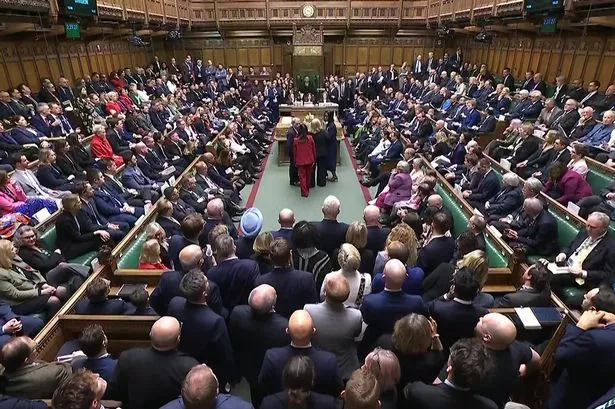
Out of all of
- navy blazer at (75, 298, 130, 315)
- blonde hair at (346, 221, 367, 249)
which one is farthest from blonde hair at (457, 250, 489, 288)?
navy blazer at (75, 298, 130, 315)

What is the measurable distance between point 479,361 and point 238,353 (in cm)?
172

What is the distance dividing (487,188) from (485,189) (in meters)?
0.03

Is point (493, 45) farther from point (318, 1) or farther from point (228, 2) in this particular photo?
point (228, 2)

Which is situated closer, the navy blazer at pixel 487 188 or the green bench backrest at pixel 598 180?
the green bench backrest at pixel 598 180

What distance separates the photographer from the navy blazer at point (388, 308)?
262 centimetres

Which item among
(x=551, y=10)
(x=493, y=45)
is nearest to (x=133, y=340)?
(x=551, y=10)

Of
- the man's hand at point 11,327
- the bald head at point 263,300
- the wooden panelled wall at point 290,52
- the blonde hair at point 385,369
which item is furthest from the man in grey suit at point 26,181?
the wooden panelled wall at point 290,52

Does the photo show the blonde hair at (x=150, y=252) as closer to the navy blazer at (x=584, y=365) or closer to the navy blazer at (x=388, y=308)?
the navy blazer at (x=388, y=308)

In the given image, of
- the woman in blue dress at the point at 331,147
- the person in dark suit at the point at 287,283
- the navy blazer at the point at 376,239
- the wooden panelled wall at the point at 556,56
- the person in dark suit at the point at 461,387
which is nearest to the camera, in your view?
the person in dark suit at the point at 461,387

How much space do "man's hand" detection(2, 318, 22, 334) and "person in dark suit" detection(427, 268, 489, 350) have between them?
291 cm

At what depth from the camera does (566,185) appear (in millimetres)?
5207

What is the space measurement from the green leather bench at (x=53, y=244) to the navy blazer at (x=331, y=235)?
263cm

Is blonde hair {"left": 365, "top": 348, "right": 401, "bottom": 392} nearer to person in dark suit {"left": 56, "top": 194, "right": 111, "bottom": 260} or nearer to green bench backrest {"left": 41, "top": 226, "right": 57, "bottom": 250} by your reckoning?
person in dark suit {"left": 56, "top": 194, "right": 111, "bottom": 260}

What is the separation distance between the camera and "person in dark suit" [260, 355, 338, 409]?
6.13ft
